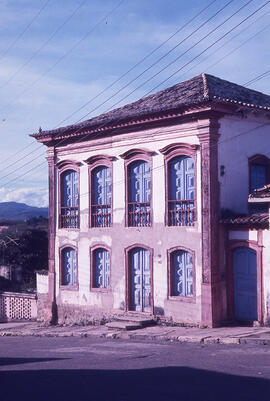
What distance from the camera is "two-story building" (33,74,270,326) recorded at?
15.8 metres

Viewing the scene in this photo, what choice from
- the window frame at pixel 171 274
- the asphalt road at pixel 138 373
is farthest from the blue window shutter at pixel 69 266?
the asphalt road at pixel 138 373

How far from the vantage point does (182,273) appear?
54.6 ft

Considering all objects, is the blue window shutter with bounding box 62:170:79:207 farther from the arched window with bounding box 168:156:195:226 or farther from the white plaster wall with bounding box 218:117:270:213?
the white plaster wall with bounding box 218:117:270:213

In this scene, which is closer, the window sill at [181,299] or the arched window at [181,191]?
the window sill at [181,299]

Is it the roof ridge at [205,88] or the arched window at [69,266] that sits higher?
the roof ridge at [205,88]

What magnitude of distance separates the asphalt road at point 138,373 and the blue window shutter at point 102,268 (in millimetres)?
5433

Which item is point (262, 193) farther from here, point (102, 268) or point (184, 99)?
point (102, 268)

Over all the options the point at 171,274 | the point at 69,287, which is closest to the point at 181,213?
the point at 171,274

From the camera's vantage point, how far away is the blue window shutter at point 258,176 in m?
17.1

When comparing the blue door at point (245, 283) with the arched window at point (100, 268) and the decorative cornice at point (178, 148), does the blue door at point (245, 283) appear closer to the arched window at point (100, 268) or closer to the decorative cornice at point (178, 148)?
the decorative cornice at point (178, 148)

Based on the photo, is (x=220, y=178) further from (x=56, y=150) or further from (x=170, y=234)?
(x=56, y=150)

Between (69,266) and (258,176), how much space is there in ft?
26.6

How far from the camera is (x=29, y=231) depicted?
30594 mm

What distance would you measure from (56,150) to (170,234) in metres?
6.69
